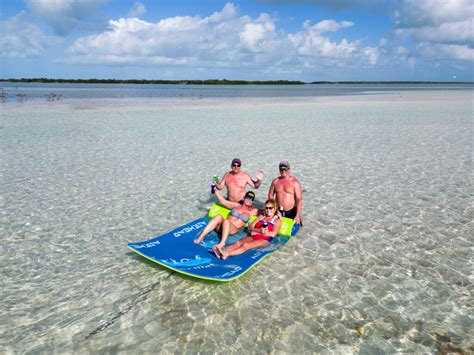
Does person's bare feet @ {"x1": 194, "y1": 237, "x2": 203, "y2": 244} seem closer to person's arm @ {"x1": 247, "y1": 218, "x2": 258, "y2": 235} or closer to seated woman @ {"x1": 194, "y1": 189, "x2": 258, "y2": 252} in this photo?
seated woman @ {"x1": 194, "y1": 189, "x2": 258, "y2": 252}

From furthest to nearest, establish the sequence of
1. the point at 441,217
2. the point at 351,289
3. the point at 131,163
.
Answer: the point at 131,163, the point at 441,217, the point at 351,289

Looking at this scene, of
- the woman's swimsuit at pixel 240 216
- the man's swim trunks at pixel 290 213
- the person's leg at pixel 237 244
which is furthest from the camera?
the man's swim trunks at pixel 290 213

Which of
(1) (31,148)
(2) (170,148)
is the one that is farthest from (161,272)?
(1) (31,148)

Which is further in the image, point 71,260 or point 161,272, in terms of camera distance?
point 71,260

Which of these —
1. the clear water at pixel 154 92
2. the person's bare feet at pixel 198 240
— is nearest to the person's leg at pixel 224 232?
the person's bare feet at pixel 198 240

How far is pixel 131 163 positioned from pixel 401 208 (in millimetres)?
8796

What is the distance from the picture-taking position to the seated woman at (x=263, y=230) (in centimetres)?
659

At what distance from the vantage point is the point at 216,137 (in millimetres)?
18922

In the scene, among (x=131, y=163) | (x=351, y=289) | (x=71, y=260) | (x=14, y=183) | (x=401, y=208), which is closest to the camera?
(x=351, y=289)

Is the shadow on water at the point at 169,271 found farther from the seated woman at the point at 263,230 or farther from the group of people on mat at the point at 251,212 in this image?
the seated woman at the point at 263,230

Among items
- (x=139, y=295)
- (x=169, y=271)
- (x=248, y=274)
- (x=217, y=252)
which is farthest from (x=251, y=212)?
(x=139, y=295)

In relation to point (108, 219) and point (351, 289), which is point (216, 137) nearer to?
point (108, 219)

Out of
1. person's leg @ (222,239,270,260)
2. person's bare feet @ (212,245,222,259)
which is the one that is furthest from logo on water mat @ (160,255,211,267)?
person's leg @ (222,239,270,260)

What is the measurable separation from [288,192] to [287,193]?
0.03 m
